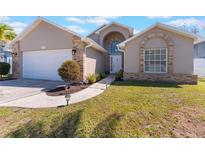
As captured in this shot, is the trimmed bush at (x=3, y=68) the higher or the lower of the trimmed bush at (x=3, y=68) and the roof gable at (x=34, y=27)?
the lower

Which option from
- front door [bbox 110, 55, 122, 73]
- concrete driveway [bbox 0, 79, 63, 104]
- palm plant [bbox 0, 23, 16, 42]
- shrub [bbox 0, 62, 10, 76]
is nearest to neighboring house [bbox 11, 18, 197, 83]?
shrub [bbox 0, 62, 10, 76]

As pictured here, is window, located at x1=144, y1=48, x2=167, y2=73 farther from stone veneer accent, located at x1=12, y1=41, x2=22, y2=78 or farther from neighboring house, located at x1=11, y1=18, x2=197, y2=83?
stone veneer accent, located at x1=12, y1=41, x2=22, y2=78

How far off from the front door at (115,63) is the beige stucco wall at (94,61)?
1.71m

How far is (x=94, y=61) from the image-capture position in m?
18.8

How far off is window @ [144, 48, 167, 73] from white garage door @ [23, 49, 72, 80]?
624cm

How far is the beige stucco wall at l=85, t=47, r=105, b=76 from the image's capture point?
54.7 feet

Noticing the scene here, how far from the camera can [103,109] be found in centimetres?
743

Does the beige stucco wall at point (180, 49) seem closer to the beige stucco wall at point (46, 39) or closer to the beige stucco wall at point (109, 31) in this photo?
the beige stucco wall at point (46, 39)

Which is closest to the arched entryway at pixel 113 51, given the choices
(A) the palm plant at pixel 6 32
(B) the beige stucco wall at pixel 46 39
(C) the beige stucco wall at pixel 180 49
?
(C) the beige stucco wall at pixel 180 49

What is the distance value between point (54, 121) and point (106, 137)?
2.07 metres

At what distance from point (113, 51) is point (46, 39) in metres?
9.66

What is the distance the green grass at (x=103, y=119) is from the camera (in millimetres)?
5734
